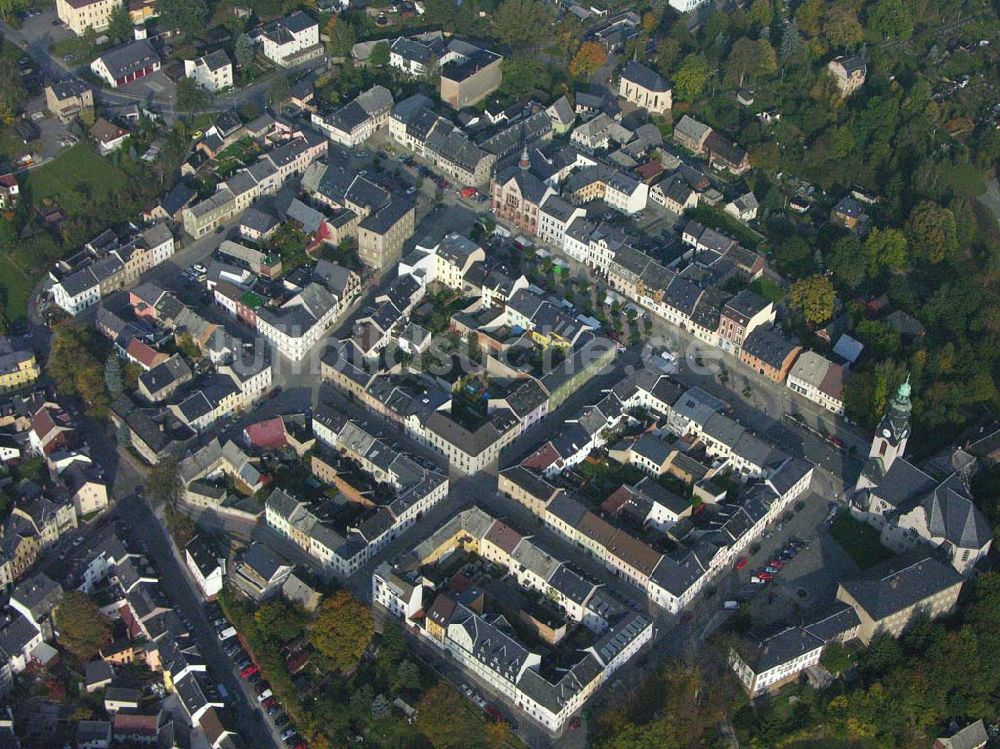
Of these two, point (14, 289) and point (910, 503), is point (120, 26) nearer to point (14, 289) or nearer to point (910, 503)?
point (14, 289)

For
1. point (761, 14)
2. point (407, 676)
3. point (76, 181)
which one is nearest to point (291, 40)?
point (76, 181)

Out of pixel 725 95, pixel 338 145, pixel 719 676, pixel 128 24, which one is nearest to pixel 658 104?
pixel 725 95

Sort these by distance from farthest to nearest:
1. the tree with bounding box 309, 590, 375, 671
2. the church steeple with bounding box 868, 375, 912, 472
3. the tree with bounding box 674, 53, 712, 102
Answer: the tree with bounding box 674, 53, 712, 102 < the church steeple with bounding box 868, 375, 912, 472 < the tree with bounding box 309, 590, 375, 671

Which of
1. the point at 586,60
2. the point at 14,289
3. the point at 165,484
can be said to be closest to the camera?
the point at 165,484

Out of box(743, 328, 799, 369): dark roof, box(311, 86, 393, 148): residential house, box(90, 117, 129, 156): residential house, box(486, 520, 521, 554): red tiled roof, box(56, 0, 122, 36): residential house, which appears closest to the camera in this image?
box(486, 520, 521, 554): red tiled roof

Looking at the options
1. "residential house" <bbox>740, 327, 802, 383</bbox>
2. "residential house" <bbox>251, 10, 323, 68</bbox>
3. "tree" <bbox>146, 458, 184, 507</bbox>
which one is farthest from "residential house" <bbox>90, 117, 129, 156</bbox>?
"residential house" <bbox>740, 327, 802, 383</bbox>

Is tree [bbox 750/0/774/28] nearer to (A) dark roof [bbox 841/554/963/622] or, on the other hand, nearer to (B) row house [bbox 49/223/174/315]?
(B) row house [bbox 49/223/174/315]

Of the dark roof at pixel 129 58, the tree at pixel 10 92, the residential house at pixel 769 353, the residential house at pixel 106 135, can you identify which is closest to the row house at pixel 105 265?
the residential house at pixel 106 135

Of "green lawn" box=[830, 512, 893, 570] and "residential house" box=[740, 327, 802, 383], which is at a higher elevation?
"residential house" box=[740, 327, 802, 383]

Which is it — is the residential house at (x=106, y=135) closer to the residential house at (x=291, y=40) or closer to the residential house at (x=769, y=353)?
the residential house at (x=291, y=40)
